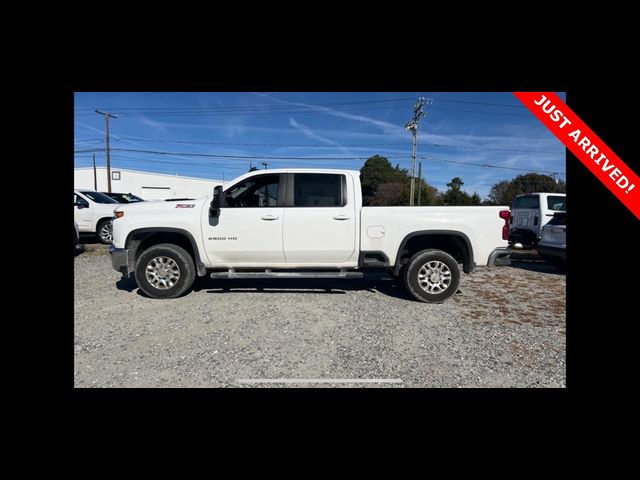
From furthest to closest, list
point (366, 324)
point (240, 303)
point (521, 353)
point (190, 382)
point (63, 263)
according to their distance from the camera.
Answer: point (240, 303) → point (366, 324) → point (521, 353) → point (190, 382) → point (63, 263)

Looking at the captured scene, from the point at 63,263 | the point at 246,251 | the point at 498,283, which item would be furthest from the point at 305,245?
the point at 498,283

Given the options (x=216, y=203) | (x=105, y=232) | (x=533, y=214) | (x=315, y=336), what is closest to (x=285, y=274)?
(x=315, y=336)

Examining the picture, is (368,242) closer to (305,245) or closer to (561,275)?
(305,245)

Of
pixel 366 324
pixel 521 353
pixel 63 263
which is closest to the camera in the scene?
pixel 63 263

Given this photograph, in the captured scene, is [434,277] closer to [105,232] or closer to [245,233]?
[245,233]

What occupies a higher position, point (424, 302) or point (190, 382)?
point (424, 302)

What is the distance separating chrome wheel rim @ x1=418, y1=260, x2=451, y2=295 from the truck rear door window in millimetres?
1563

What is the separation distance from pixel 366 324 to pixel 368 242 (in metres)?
1.20

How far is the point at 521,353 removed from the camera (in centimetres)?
272

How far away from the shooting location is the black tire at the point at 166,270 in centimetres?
398

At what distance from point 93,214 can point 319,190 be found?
7389 millimetres

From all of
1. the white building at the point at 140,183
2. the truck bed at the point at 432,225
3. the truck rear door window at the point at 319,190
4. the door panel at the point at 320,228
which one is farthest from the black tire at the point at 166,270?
the white building at the point at 140,183

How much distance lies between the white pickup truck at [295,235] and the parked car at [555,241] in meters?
2.69

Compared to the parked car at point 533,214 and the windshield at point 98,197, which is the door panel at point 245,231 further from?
the parked car at point 533,214
